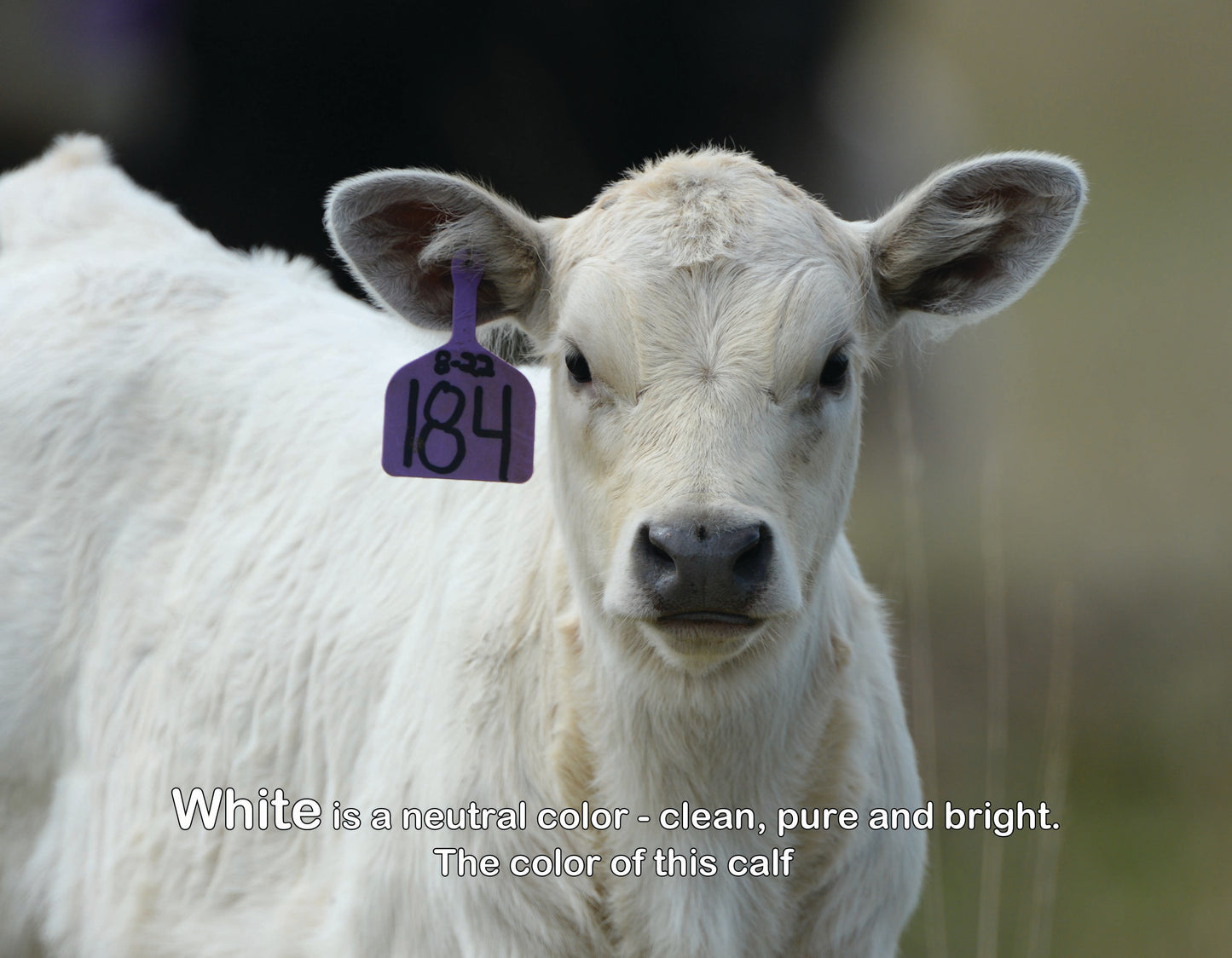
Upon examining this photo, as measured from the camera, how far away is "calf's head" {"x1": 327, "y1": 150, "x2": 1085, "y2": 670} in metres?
2.42

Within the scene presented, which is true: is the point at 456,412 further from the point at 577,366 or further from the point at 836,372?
the point at 836,372

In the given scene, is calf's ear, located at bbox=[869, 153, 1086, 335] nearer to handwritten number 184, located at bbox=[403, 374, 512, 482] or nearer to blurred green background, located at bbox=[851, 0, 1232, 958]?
handwritten number 184, located at bbox=[403, 374, 512, 482]

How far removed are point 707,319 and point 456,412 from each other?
2.27 ft

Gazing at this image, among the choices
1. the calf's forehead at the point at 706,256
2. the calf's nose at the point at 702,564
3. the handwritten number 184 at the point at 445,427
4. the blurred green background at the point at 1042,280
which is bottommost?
the calf's nose at the point at 702,564

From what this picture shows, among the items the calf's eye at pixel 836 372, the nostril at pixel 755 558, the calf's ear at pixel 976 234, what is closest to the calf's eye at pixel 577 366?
the calf's eye at pixel 836 372

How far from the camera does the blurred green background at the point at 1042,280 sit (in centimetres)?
600

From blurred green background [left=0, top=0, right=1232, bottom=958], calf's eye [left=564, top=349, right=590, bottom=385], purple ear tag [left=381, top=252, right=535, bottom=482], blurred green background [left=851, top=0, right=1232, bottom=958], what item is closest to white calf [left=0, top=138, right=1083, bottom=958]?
calf's eye [left=564, top=349, right=590, bottom=385]

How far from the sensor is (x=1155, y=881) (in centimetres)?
599

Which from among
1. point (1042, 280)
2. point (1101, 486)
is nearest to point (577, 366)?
point (1101, 486)

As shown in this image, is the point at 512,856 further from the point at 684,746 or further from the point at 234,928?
the point at 234,928

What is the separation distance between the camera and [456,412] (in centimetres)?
303

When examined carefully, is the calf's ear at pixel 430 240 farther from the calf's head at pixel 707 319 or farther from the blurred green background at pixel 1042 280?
the blurred green background at pixel 1042 280

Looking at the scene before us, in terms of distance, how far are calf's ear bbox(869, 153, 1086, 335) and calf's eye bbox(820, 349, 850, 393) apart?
0.40 meters

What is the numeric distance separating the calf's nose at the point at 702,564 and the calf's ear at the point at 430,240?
951 mm
